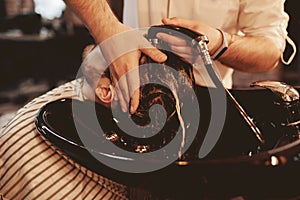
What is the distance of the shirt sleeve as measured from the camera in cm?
119

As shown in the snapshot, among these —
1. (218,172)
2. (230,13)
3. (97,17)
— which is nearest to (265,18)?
(230,13)

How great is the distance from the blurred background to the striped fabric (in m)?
2.64

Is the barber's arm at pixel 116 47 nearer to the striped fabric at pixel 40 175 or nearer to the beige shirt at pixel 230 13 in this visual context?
the striped fabric at pixel 40 175

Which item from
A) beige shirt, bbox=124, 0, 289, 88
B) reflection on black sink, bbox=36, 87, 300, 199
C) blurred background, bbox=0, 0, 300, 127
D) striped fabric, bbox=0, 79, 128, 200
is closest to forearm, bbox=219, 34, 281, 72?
beige shirt, bbox=124, 0, 289, 88

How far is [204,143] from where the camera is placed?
0.88m

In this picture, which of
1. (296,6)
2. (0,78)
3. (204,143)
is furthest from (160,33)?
(0,78)

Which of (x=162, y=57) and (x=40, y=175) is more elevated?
(x=162, y=57)

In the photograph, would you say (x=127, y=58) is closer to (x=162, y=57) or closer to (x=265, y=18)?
(x=162, y=57)

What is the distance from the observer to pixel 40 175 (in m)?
0.87

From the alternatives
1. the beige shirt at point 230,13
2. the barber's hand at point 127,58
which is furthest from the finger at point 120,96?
the beige shirt at point 230,13

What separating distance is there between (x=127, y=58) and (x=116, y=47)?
42 millimetres

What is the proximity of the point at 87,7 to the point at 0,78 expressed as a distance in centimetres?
341

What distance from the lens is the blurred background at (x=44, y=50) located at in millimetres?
3660

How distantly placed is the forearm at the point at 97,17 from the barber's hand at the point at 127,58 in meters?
0.02
